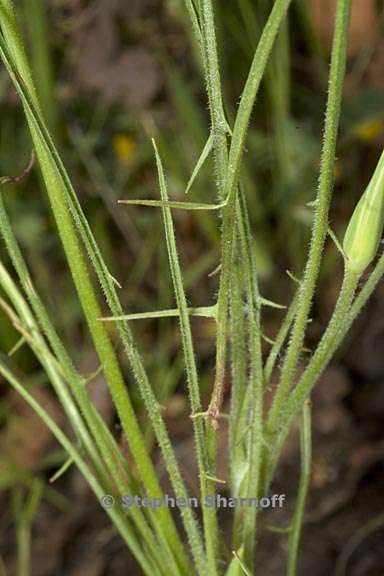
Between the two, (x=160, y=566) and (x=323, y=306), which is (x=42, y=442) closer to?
(x=323, y=306)

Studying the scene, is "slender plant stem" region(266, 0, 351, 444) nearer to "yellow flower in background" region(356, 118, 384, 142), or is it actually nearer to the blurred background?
the blurred background

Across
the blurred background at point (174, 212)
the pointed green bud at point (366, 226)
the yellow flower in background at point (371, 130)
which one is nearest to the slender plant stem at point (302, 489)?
the pointed green bud at point (366, 226)

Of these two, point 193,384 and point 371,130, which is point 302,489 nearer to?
point 193,384

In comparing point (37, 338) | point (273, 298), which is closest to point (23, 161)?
point (273, 298)

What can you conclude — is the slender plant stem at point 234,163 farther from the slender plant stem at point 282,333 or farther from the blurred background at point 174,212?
the blurred background at point 174,212

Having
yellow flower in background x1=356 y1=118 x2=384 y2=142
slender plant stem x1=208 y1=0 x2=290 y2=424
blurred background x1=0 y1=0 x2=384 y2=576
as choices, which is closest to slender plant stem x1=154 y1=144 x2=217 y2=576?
slender plant stem x1=208 y1=0 x2=290 y2=424

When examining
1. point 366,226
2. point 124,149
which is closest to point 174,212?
point 124,149
